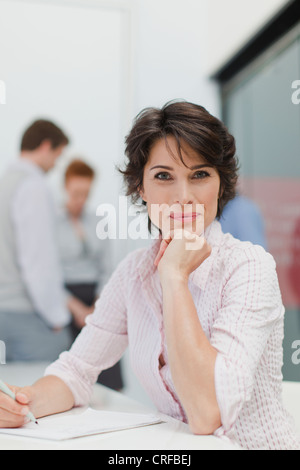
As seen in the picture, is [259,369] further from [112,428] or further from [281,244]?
[281,244]

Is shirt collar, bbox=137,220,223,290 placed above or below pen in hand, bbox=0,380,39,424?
above

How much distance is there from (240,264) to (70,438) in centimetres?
38

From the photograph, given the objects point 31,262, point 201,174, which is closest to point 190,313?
point 201,174

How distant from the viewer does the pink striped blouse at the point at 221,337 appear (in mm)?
723

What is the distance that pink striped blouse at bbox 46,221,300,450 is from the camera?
723mm

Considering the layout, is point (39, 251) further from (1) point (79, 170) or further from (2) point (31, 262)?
(1) point (79, 170)

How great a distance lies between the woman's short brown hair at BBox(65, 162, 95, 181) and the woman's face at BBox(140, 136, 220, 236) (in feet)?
4.74

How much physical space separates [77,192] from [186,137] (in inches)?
60.5

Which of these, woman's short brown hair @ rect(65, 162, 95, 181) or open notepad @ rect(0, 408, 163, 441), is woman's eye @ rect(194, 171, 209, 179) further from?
woman's short brown hair @ rect(65, 162, 95, 181)

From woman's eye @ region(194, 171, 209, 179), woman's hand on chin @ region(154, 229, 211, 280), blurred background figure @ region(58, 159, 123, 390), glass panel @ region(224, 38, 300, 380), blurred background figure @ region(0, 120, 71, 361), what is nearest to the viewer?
woman's hand on chin @ region(154, 229, 211, 280)

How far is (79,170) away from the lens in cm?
235

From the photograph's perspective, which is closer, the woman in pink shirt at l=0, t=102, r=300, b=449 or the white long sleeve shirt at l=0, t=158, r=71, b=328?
the woman in pink shirt at l=0, t=102, r=300, b=449

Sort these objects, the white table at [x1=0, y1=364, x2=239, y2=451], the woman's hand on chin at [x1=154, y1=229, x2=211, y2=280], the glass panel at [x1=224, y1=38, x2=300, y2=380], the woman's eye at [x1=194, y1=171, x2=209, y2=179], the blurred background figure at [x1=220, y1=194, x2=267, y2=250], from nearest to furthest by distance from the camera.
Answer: the white table at [x1=0, y1=364, x2=239, y2=451]
the woman's hand on chin at [x1=154, y1=229, x2=211, y2=280]
the woman's eye at [x1=194, y1=171, x2=209, y2=179]
the blurred background figure at [x1=220, y1=194, x2=267, y2=250]
the glass panel at [x1=224, y1=38, x2=300, y2=380]

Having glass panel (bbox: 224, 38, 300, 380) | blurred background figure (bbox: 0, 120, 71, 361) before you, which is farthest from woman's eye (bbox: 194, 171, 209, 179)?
A: blurred background figure (bbox: 0, 120, 71, 361)
